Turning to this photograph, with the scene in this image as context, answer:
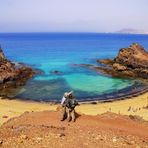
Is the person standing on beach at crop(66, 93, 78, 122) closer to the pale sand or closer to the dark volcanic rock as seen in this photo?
the pale sand

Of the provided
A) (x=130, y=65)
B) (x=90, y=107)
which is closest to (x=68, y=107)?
(x=90, y=107)

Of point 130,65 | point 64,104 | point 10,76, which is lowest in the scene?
point 10,76

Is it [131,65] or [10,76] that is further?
[131,65]

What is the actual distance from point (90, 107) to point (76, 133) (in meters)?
26.4

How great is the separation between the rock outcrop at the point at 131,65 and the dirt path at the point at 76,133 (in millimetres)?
49745

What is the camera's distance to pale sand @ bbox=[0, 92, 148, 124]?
41.3m

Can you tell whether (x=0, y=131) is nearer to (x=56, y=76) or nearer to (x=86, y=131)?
(x=86, y=131)

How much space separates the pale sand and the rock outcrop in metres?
23.2

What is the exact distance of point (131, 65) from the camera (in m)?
78.4

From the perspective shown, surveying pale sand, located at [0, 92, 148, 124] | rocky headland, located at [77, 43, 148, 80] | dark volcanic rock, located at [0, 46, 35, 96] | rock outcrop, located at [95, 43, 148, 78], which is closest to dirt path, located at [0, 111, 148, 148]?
pale sand, located at [0, 92, 148, 124]

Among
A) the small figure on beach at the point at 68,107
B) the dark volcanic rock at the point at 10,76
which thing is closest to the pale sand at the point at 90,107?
the dark volcanic rock at the point at 10,76

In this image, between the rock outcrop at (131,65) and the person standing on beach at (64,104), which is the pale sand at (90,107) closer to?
the person standing on beach at (64,104)

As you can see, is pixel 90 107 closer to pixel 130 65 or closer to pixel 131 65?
pixel 131 65

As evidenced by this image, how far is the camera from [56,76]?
72062 mm
